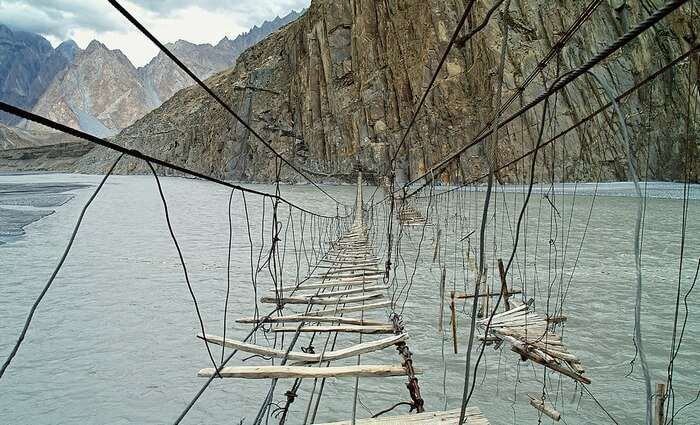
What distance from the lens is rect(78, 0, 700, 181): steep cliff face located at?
71.5ft

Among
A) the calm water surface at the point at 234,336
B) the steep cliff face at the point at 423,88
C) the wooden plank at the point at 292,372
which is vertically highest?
the steep cliff face at the point at 423,88

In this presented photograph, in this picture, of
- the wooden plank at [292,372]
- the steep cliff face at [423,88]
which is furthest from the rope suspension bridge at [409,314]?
the steep cliff face at [423,88]

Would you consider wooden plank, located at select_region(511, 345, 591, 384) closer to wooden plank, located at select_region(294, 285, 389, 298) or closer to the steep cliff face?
wooden plank, located at select_region(294, 285, 389, 298)

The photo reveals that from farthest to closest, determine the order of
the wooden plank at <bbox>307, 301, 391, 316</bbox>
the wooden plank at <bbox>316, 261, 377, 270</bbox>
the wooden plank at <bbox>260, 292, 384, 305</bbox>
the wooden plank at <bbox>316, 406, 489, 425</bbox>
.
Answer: the wooden plank at <bbox>316, 261, 377, 270</bbox> → the wooden plank at <bbox>260, 292, 384, 305</bbox> → the wooden plank at <bbox>307, 301, 391, 316</bbox> → the wooden plank at <bbox>316, 406, 489, 425</bbox>

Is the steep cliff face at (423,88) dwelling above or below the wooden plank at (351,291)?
above

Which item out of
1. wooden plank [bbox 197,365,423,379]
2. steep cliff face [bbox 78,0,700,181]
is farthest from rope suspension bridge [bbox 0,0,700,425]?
steep cliff face [bbox 78,0,700,181]

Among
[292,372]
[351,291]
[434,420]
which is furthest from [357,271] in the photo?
[434,420]

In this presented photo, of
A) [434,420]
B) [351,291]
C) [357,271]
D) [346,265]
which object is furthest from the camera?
[346,265]

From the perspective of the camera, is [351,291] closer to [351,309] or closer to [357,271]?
[351,309]

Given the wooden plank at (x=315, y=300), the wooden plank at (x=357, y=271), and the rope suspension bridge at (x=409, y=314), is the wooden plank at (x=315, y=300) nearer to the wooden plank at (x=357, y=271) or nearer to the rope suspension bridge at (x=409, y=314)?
the rope suspension bridge at (x=409, y=314)

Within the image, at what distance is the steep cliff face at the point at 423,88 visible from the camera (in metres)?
21.8

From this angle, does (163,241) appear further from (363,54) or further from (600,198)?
(363,54)

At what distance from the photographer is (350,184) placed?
33.6 metres

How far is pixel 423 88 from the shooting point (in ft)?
89.9
